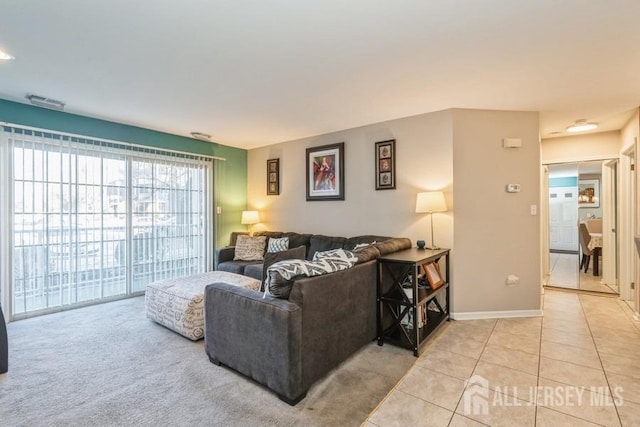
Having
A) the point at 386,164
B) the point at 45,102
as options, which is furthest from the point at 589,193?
the point at 45,102

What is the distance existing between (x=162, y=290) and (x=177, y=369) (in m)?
1.05

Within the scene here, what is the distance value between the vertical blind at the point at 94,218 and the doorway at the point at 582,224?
5.77m

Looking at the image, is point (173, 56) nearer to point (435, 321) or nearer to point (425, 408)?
point (425, 408)

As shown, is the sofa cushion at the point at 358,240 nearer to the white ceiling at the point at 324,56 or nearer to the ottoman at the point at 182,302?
the ottoman at the point at 182,302

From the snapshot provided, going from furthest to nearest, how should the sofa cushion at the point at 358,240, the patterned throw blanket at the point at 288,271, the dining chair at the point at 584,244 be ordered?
the dining chair at the point at 584,244 → the sofa cushion at the point at 358,240 → the patterned throw blanket at the point at 288,271

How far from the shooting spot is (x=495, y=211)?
348 cm

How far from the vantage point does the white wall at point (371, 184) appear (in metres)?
3.55

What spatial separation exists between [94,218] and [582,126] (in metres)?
6.51

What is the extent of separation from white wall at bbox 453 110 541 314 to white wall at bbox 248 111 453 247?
0.17 metres

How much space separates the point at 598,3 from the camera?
1687 millimetres

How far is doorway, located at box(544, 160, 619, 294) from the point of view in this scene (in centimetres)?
449

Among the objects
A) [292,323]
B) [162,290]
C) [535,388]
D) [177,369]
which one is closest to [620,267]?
[535,388]

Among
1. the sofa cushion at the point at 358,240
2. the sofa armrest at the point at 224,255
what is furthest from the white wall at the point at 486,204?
the sofa armrest at the point at 224,255

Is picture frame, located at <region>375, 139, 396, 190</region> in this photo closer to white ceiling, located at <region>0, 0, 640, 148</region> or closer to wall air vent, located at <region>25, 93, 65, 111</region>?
white ceiling, located at <region>0, 0, 640, 148</region>
